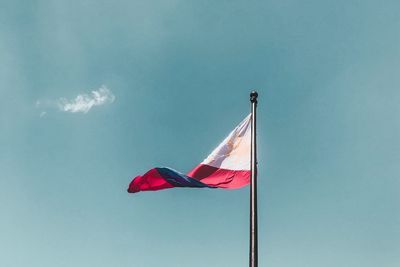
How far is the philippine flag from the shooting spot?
12984 millimetres

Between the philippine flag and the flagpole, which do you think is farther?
the philippine flag

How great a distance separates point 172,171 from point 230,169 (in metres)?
1.88

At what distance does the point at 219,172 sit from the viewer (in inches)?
540

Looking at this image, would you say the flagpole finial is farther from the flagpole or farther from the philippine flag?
the philippine flag

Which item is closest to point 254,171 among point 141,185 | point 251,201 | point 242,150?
point 251,201

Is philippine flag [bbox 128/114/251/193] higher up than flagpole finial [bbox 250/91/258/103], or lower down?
lower down

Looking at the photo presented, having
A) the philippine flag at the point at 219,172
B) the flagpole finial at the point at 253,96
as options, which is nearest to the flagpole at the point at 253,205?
the flagpole finial at the point at 253,96

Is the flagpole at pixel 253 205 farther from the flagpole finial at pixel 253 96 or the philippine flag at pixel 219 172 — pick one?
the philippine flag at pixel 219 172

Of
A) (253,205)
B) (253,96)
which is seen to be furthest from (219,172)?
(253,205)

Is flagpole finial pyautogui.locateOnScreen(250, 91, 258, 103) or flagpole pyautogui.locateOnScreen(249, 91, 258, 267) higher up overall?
flagpole finial pyautogui.locateOnScreen(250, 91, 258, 103)

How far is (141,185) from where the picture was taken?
13430 mm

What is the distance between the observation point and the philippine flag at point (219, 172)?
13.0 m

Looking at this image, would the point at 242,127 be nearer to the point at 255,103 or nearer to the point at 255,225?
the point at 255,103

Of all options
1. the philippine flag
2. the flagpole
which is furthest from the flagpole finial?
the philippine flag
